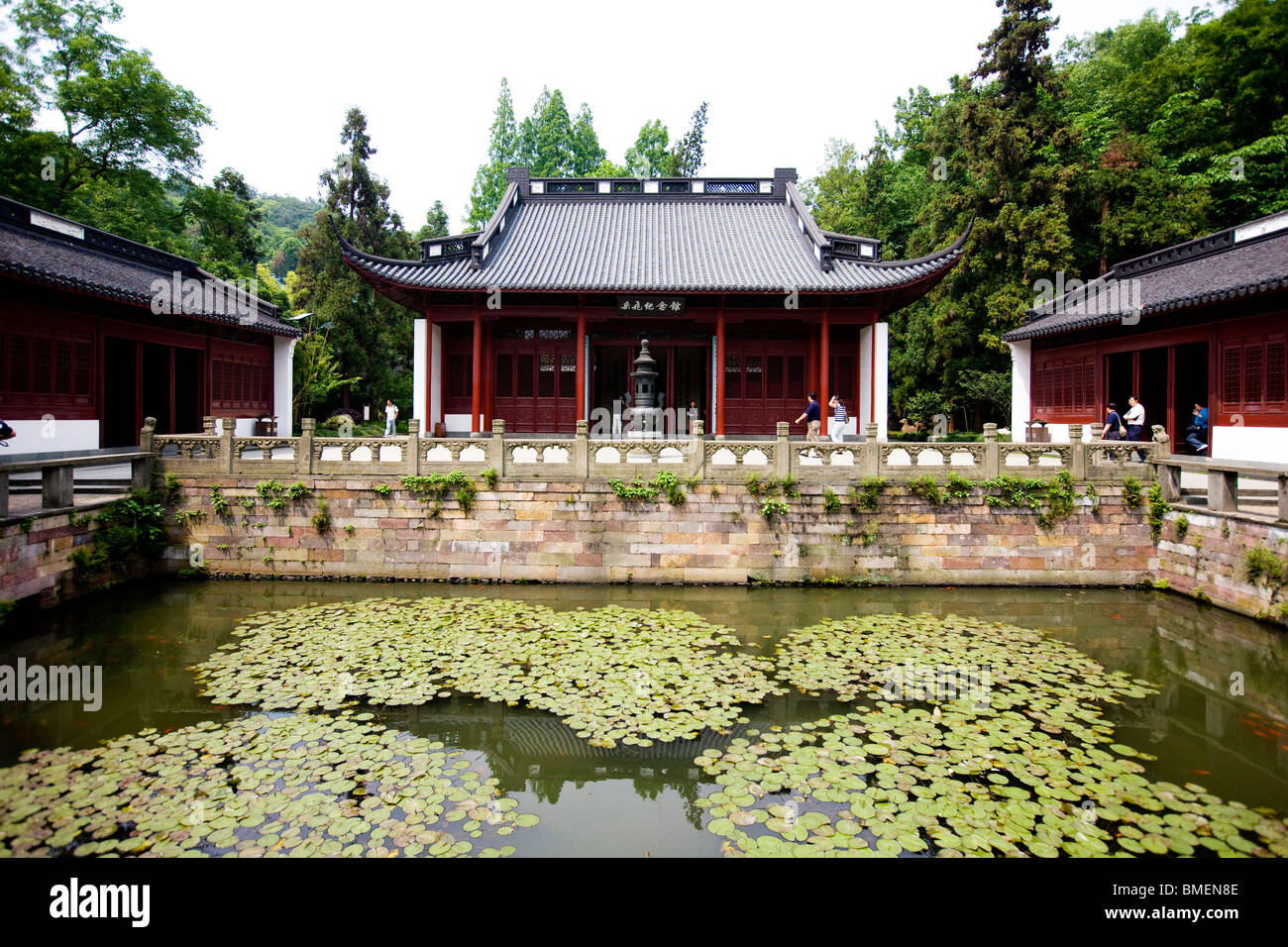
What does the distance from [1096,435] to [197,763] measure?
1328 cm

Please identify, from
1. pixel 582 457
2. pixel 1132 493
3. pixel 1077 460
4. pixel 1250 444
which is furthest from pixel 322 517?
pixel 1250 444

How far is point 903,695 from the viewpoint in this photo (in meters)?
7.17

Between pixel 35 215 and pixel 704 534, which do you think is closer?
pixel 704 534

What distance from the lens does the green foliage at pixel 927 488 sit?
11523 millimetres

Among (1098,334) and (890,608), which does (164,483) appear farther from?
(1098,334)

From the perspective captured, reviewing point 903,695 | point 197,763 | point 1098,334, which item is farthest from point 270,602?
point 1098,334

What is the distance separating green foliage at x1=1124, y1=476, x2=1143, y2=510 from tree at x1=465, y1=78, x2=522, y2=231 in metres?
35.4

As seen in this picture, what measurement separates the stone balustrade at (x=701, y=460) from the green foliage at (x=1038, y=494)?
151mm

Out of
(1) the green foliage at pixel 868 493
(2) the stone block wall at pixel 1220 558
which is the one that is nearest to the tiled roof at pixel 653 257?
(1) the green foliage at pixel 868 493

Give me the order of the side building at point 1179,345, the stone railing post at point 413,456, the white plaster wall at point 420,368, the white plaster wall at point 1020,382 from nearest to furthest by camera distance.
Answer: the stone railing post at point 413,456 < the side building at point 1179,345 < the white plaster wall at point 420,368 < the white plaster wall at point 1020,382

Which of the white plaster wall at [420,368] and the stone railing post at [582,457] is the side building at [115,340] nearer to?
the white plaster wall at [420,368]

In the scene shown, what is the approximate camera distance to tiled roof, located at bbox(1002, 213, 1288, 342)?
13703mm

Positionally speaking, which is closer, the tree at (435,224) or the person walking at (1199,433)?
the person walking at (1199,433)

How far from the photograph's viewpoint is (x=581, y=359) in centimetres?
1734
